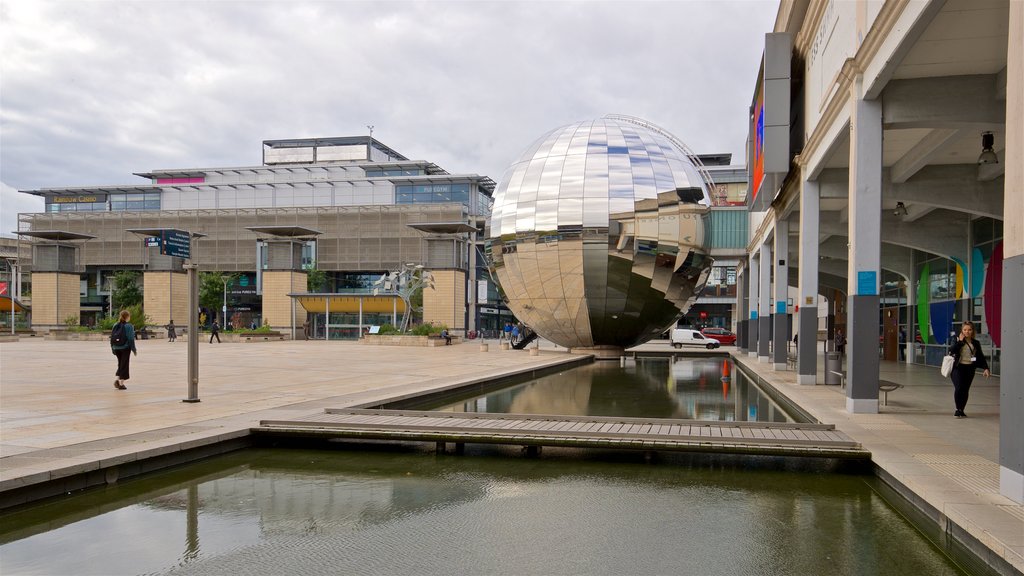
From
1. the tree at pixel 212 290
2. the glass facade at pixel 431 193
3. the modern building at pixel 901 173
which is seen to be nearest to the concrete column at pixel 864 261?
the modern building at pixel 901 173

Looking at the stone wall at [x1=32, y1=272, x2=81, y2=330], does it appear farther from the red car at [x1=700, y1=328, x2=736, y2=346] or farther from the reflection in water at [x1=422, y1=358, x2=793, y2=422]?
the reflection in water at [x1=422, y1=358, x2=793, y2=422]

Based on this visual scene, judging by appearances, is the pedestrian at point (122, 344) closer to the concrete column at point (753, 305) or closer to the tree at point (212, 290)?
the concrete column at point (753, 305)

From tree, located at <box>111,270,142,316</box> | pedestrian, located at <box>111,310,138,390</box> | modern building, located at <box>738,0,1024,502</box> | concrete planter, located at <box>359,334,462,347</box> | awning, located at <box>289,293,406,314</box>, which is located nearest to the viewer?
modern building, located at <box>738,0,1024,502</box>

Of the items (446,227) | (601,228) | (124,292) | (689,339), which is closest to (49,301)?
(124,292)

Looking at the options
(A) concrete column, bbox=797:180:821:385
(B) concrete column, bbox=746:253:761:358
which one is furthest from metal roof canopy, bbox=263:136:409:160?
(A) concrete column, bbox=797:180:821:385

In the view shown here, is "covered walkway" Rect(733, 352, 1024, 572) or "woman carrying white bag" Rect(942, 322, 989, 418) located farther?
"woman carrying white bag" Rect(942, 322, 989, 418)

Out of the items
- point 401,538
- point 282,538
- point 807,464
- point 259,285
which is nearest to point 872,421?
point 807,464

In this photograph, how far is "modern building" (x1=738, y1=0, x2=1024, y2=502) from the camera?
6.75 m

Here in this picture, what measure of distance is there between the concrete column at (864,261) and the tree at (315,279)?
66798 mm

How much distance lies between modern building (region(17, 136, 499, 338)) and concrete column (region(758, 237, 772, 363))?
30783 millimetres

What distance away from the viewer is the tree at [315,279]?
243ft

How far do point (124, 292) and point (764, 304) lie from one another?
66827 millimetres

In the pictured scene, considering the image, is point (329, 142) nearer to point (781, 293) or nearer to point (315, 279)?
point (315, 279)

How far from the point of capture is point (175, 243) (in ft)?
41.4
